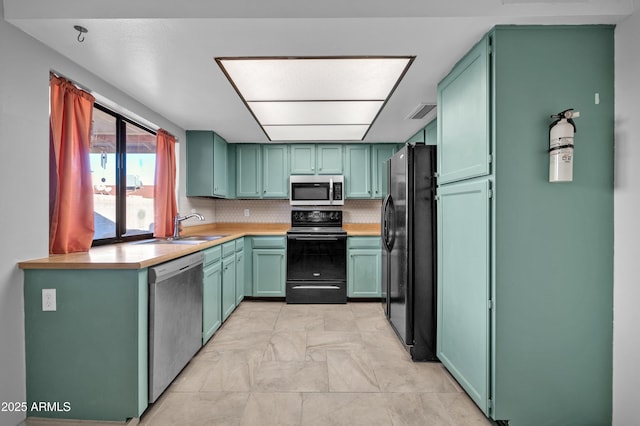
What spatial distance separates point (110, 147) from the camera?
8.54 ft

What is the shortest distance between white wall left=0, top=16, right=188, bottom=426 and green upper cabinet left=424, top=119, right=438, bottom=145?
316 centimetres

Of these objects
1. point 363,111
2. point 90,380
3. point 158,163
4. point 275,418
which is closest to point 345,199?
point 363,111

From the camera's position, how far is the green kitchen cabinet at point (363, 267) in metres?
3.92

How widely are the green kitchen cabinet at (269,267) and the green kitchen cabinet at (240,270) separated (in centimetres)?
16

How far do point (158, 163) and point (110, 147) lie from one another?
48 cm

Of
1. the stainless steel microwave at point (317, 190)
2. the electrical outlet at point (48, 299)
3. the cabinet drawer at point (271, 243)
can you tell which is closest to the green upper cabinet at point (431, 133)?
the stainless steel microwave at point (317, 190)

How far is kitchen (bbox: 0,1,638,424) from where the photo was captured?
1522mm

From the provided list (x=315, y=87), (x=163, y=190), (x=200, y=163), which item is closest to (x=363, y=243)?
(x=315, y=87)

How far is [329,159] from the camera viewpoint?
4.30 meters

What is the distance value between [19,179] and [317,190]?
304 cm

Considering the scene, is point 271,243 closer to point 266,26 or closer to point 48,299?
point 48,299

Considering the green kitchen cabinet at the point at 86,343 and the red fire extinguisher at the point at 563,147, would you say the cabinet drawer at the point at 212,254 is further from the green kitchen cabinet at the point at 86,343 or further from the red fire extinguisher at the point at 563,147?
the red fire extinguisher at the point at 563,147

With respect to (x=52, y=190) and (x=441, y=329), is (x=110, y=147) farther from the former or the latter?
(x=441, y=329)

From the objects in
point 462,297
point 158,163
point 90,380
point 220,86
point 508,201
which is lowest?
point 90,380
